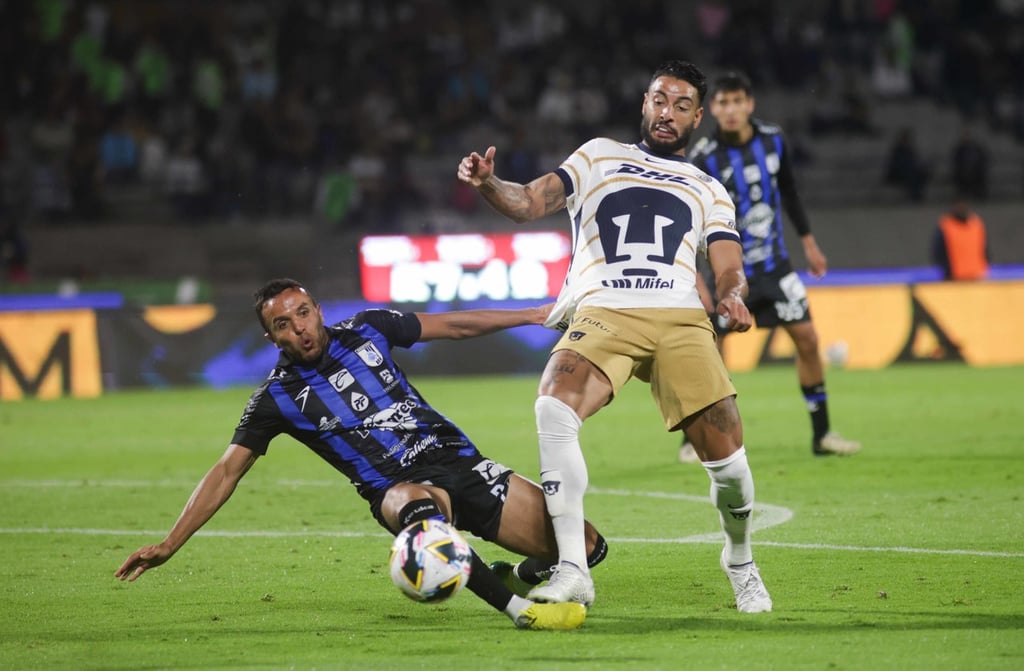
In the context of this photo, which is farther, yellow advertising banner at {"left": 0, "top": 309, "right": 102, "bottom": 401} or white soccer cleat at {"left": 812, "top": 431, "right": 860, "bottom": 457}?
yellow advertising banner at {"left": 0, "top": 309, "right": 102, "bottom": 401}

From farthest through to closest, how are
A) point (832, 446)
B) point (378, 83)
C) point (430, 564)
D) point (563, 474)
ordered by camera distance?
point (378, 83)
point (832, 446)
point (563, 474)
point (430, 564)

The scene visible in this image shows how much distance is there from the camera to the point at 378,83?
26062mm

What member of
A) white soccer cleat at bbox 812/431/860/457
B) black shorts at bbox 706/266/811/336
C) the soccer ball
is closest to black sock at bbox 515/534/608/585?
the soccer ball

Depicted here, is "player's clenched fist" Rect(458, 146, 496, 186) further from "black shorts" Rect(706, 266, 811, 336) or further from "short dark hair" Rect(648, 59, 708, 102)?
"black shorts" Rect(706, 266, 811, 336)

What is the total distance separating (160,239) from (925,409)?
44.3 feet

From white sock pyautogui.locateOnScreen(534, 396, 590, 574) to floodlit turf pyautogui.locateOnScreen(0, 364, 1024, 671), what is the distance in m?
0.32

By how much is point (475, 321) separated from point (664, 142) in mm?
1066

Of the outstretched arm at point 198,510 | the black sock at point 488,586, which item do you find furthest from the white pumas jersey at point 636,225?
the outstretched arm at point 198,510

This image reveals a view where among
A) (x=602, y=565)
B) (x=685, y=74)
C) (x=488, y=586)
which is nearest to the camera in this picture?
(x=488, y=586)

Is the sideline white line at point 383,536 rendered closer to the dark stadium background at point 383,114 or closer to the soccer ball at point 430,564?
the soccer ball at point 430,564

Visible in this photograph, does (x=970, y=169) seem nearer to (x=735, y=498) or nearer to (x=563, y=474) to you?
(x=735, y=498)

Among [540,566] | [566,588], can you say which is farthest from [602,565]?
[566,588]

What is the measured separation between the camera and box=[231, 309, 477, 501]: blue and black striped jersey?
6.16 m

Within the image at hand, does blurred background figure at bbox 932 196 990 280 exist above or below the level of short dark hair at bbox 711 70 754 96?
below
